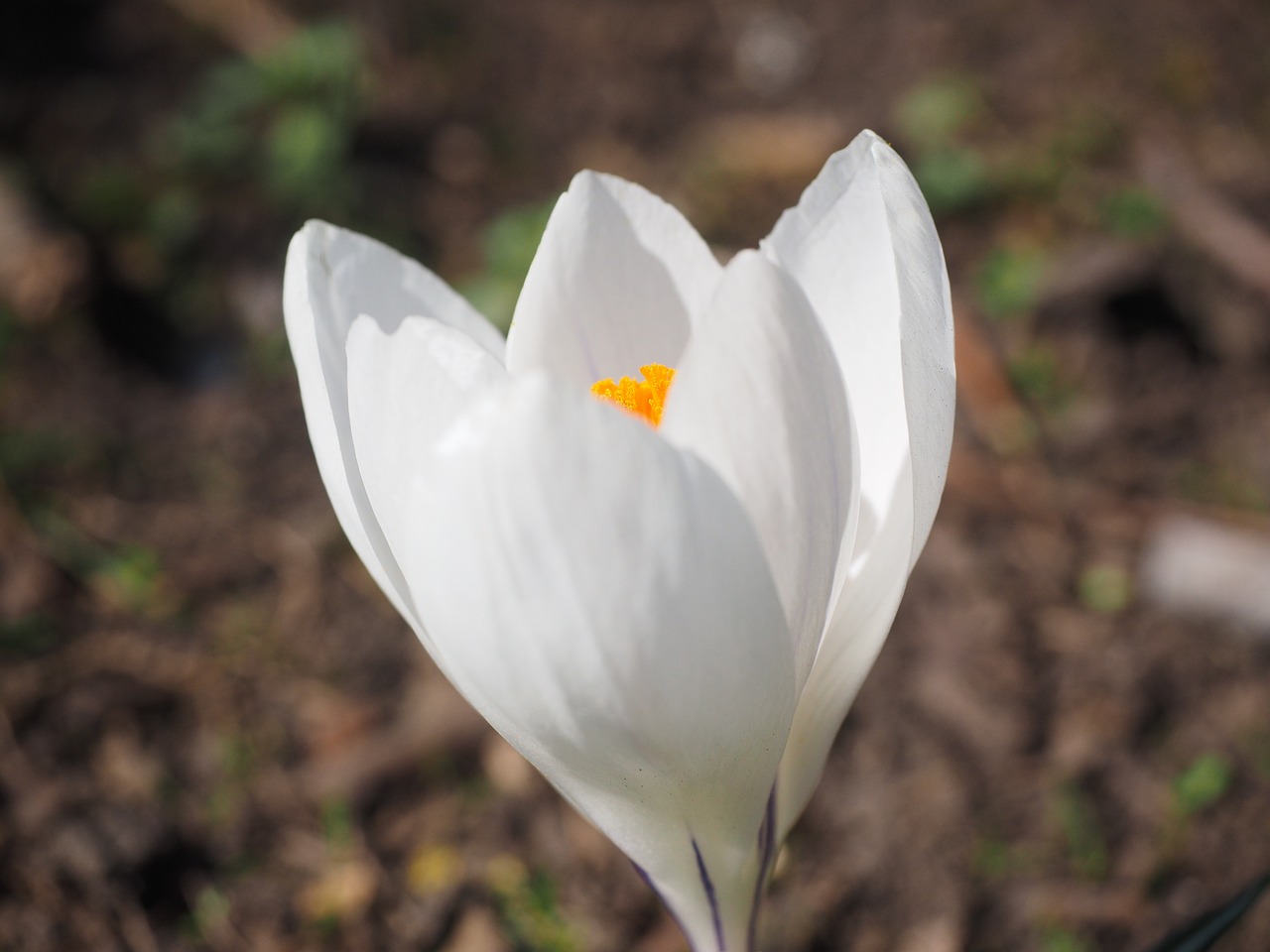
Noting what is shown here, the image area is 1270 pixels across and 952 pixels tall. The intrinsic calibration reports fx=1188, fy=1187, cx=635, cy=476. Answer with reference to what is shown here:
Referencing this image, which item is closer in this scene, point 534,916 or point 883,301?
point 883,301

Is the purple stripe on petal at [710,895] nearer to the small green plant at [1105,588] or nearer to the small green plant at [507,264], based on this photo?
the small green plant at [1105,588]

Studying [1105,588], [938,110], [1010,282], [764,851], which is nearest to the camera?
[764,851]

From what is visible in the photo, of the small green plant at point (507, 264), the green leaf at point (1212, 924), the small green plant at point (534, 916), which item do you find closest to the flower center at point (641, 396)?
the green leaf at point (1212, 924)

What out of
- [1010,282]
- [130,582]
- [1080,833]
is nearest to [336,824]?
[130,582]

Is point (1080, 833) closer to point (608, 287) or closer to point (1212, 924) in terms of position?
point (1212, 924)

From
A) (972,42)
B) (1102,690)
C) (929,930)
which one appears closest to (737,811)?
(929,930)

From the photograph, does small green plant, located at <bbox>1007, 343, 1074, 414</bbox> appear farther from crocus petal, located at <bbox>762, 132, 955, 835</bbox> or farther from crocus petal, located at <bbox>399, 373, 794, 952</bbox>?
crocus petal, located at <bbox>399, 373, 794, 952</bbox>

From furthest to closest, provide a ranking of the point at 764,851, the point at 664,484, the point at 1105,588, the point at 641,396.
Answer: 1. the point at 1105,588
2. the point at 764,851
3. the point at 641,396
4. the point at 664,484

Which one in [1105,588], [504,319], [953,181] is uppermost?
[953,181]
